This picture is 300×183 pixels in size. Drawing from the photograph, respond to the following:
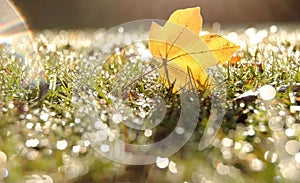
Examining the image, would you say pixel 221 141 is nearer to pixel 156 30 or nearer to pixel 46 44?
pixel 156 30

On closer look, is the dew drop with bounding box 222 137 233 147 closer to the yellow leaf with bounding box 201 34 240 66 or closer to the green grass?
the green grass

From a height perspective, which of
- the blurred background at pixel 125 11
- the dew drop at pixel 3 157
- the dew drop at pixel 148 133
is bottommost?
the dew drop at pixel 3 157

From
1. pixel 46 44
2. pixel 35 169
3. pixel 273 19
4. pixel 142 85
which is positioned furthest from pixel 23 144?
pixel 273 19

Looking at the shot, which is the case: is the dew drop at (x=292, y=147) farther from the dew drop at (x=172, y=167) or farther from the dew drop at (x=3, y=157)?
the dew drop at (x=3, y=157)

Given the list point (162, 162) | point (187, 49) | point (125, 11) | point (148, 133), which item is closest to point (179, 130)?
point (148, 133)

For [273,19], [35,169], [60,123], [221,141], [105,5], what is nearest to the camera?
[35,169]

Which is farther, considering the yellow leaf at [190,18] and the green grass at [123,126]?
the yellow leaf at [190,18]

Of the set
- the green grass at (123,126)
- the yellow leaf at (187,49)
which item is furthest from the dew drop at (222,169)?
the yellow leaf at (187,49)
